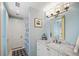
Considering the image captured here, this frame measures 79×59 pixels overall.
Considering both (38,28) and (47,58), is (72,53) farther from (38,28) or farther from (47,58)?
(38,28)

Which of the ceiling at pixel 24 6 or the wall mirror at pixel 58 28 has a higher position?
the ceiling at pixel 24 6

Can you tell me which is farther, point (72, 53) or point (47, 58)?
point (47, 58)

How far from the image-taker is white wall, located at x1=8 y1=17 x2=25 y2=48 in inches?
71.0

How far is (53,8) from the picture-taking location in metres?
1.82

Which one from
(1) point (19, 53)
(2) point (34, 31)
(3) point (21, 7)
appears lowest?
(1) point (19, 53)

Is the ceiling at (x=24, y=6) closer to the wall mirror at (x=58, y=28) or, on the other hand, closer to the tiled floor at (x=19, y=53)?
the wall mirror at (x=58, y=28)

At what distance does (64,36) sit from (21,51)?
0.68m

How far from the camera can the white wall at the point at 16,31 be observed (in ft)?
5.91

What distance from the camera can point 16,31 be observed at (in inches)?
71.4

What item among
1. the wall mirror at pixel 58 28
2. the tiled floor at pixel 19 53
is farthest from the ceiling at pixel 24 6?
the tiled floor at pixel 19 53

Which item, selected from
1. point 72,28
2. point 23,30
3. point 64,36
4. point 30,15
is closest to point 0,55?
point 23,30

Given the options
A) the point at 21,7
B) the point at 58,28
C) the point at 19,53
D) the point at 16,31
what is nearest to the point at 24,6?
the point at 21,7

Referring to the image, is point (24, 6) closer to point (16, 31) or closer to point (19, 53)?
point (16, 31)

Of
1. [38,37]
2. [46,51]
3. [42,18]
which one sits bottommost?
[46,51]
